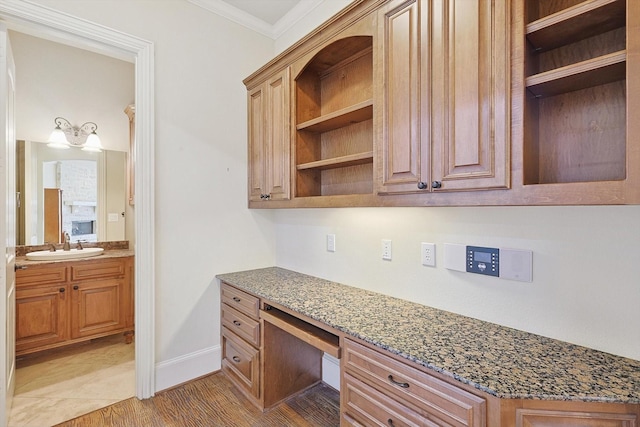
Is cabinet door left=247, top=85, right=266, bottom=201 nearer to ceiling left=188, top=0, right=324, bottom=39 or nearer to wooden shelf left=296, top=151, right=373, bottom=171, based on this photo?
wooden shelf left=296, top=151, right=373, bottom=171

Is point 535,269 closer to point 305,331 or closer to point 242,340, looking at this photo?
point 305,331

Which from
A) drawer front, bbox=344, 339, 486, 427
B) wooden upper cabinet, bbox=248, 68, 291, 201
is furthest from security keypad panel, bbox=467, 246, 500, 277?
wooden upper cabinet, bbox=248, 68, 291, 201

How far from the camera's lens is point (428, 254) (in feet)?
5.48

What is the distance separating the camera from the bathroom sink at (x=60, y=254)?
2748mm

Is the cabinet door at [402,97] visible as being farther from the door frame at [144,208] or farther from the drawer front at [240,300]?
the door frame at [144,208]

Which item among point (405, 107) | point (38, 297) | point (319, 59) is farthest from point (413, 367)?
point (38, 297)

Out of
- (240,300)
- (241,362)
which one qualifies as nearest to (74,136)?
(240,300)

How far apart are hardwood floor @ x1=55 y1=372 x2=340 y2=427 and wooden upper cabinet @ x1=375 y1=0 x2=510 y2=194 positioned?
1.49m

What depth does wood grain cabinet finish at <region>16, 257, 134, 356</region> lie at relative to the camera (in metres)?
2.60

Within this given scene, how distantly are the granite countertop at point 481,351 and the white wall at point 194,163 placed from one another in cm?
91

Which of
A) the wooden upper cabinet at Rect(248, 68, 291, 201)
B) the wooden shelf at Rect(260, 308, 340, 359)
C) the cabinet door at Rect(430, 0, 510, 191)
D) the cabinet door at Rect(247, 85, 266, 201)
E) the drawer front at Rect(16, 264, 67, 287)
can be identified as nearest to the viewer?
the cabinet door at Rect(430, 0, 510, 191)

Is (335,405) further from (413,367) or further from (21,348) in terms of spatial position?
(21,348)

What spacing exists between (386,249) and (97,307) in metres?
2.75

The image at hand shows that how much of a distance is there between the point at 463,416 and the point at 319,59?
194 centimetres
